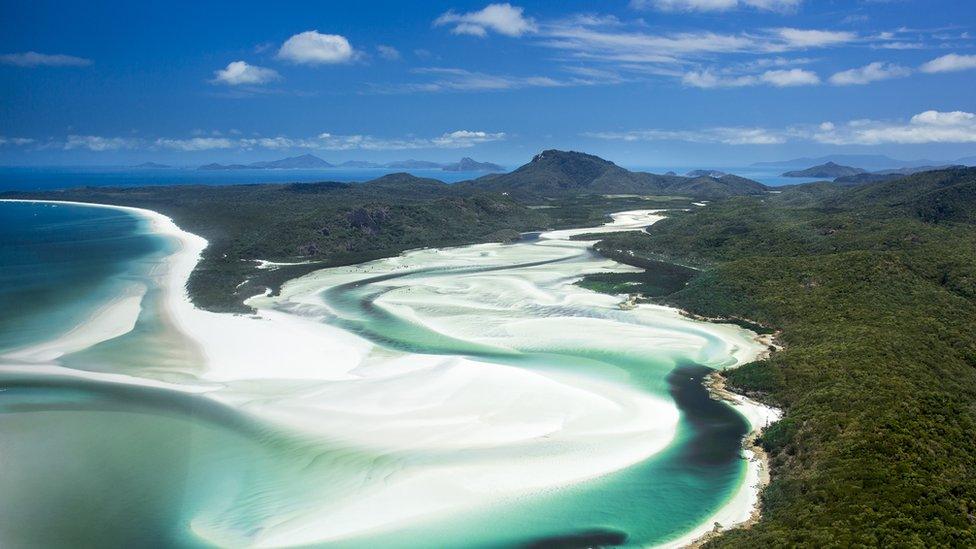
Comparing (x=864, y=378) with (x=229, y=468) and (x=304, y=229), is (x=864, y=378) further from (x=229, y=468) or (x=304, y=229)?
(x=304, y=229)

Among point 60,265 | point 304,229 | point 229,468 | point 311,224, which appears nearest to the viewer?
point 229,468

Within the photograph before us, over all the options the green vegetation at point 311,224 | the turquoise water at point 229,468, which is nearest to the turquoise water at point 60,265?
the turquoise water at point 229,468

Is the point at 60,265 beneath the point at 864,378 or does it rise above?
above

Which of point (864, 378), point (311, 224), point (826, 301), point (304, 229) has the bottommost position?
point (864, 378)

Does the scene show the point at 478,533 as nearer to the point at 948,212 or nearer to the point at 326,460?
the point at 326,460

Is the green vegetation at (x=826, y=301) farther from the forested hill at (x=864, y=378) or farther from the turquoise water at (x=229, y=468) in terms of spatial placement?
the turquoise water at (x=229, y=468)

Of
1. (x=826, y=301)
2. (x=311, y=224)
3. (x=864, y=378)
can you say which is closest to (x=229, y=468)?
(x=864, y=378)

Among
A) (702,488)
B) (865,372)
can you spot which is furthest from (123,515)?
(865,372)
